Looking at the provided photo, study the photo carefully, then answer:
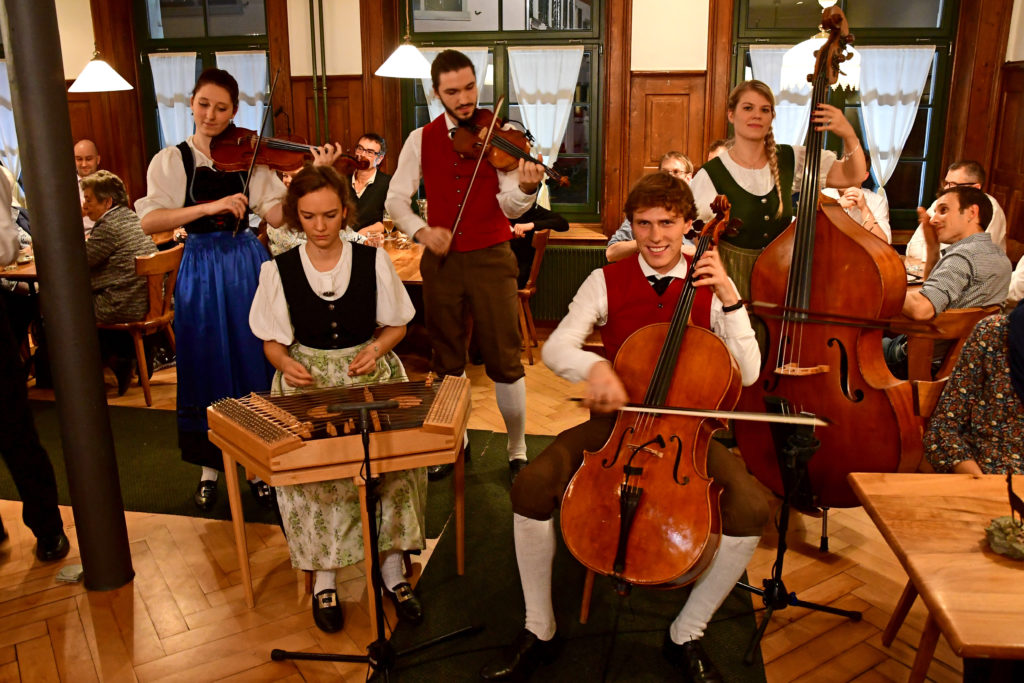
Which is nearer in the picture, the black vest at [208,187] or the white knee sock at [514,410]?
the black vest at [208,187]

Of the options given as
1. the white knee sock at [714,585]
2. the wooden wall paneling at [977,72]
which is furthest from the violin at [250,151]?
the wooden wall paneling at [977,72]

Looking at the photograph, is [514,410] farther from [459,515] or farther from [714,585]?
[714,585]

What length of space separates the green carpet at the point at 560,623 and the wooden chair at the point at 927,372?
15.6 inches

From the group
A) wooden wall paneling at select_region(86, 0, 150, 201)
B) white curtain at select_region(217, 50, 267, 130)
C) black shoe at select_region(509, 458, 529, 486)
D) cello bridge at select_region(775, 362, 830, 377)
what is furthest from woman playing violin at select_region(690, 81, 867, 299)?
wooden wall paneling at select_region(86, 0, 150, 201)

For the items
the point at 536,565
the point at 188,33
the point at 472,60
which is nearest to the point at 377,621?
the point at 536,565

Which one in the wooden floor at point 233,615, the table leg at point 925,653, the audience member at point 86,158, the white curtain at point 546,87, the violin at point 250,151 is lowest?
the wooden floor at point 233,615

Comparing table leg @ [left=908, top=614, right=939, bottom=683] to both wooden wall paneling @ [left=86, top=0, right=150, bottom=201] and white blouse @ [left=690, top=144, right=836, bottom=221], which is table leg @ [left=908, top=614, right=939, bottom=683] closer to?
white blouse @ [left=690, top=144, right=836, bottom=221]

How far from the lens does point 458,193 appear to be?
3.12 metres

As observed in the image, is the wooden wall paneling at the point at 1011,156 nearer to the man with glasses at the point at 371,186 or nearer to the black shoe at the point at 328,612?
the man with glasses at the point at 371,186

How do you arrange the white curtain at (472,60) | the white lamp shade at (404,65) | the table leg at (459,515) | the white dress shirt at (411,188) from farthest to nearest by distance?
the white curtain at (472,60) < the white lamp shade at (404,65) < the white dress shirt at (411,188) < the table leg at (459,515)

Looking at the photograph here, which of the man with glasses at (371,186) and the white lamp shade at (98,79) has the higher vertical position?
the white lamp shade at (98,79)

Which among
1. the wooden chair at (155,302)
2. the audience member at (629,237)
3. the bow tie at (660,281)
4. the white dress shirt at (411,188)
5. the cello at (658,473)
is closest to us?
the cello at (658,473)

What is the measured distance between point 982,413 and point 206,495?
2578mm

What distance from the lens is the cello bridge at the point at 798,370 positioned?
2451 mm
